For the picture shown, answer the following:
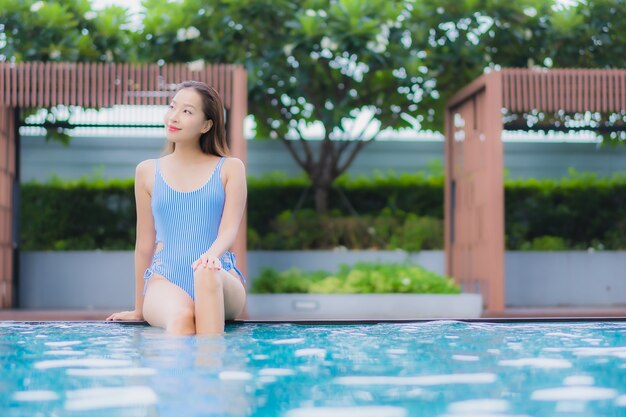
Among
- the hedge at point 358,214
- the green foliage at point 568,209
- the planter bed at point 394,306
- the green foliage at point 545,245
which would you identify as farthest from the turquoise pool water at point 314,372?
the green foliage at point 568,209

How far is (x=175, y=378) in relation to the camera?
2.94 m

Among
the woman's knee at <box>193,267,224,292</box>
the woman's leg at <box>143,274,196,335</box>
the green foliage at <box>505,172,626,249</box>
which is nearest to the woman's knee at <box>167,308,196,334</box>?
the woman's leg at <box>143,274,196,335</box>

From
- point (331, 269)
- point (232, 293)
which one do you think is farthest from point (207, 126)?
point (331, 269)

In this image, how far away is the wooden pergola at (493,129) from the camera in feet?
32.3

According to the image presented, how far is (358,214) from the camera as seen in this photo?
1252 cm

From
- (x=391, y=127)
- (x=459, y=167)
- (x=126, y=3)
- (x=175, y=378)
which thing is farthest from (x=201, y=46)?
(x=175, y=378)

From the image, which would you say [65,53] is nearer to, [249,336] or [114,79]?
[114,79]

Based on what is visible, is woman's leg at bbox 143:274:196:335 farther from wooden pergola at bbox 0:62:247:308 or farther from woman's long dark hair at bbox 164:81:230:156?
wooden pergola at bbox 0:62:247:308

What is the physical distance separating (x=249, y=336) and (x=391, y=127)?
839 centimetres

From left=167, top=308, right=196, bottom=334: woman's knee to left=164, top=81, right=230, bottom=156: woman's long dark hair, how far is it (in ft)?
2.71

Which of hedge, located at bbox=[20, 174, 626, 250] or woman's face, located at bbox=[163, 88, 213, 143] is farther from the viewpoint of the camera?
hedge, located at bbox=[20, 174, 626, 250]

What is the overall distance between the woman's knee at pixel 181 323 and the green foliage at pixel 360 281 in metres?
5.96

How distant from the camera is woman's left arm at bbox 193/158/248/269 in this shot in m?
4.02

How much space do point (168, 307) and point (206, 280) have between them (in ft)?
1.16
